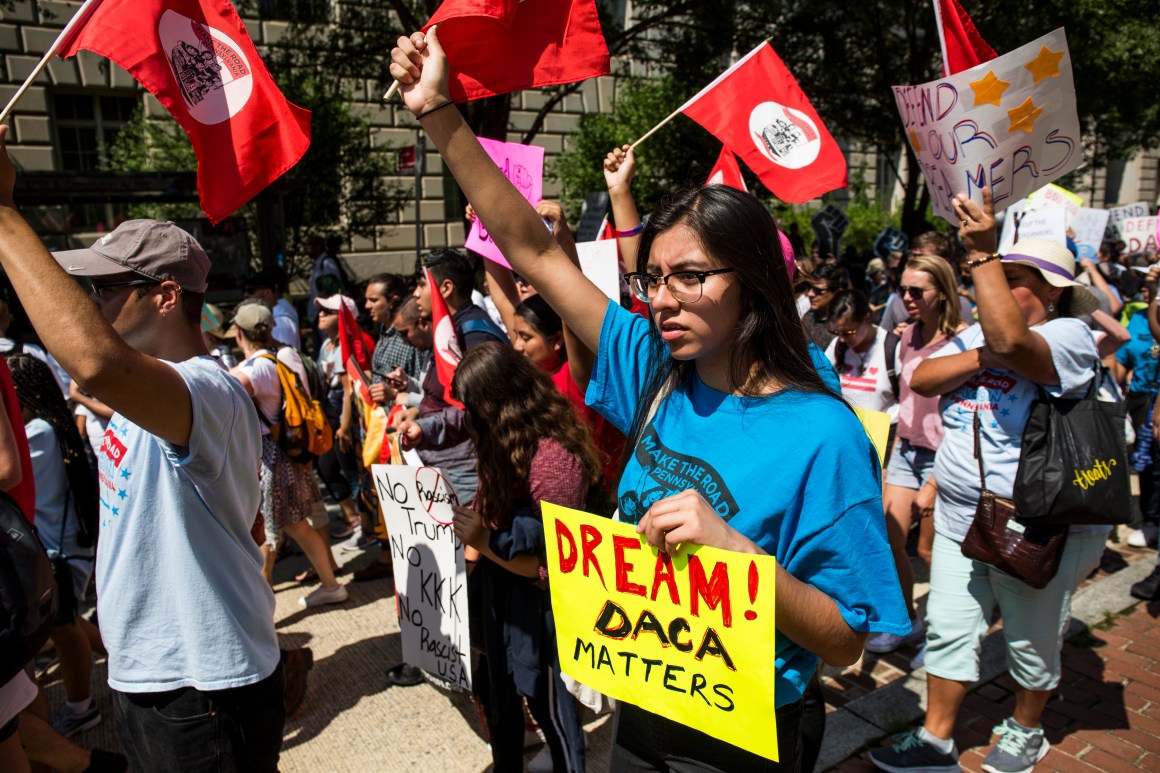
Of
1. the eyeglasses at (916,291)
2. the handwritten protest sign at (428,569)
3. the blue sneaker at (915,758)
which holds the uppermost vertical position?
the eyeglasses at (916,291)

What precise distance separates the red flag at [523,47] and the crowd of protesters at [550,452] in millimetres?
327

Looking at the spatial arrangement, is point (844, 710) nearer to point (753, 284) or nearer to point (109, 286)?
point (753, 284)

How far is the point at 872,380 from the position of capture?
4793 mm

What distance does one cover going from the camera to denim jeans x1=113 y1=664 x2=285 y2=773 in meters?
2.14

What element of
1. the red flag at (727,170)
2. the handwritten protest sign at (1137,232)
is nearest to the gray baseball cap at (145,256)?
the red flag at (727,170)

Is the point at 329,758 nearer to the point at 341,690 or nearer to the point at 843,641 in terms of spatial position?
the point at 341,690

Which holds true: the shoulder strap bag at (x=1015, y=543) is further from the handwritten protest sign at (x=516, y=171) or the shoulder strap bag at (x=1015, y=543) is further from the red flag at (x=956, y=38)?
the handwritten protest sign at (x=516, y=171)

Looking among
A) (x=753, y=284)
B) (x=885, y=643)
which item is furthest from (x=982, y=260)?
(x=885, y=643)

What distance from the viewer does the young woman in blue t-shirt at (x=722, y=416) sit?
1.51 metres

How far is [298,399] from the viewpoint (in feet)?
15.6

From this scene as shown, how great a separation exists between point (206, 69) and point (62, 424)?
7.26ft

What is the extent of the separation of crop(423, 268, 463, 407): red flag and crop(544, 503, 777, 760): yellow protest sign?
2.15 m

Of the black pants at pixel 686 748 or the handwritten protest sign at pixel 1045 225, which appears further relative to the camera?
the handwritten protest sign at pixel 1045 225

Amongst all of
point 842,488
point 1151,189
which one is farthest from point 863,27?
point 1151,189
